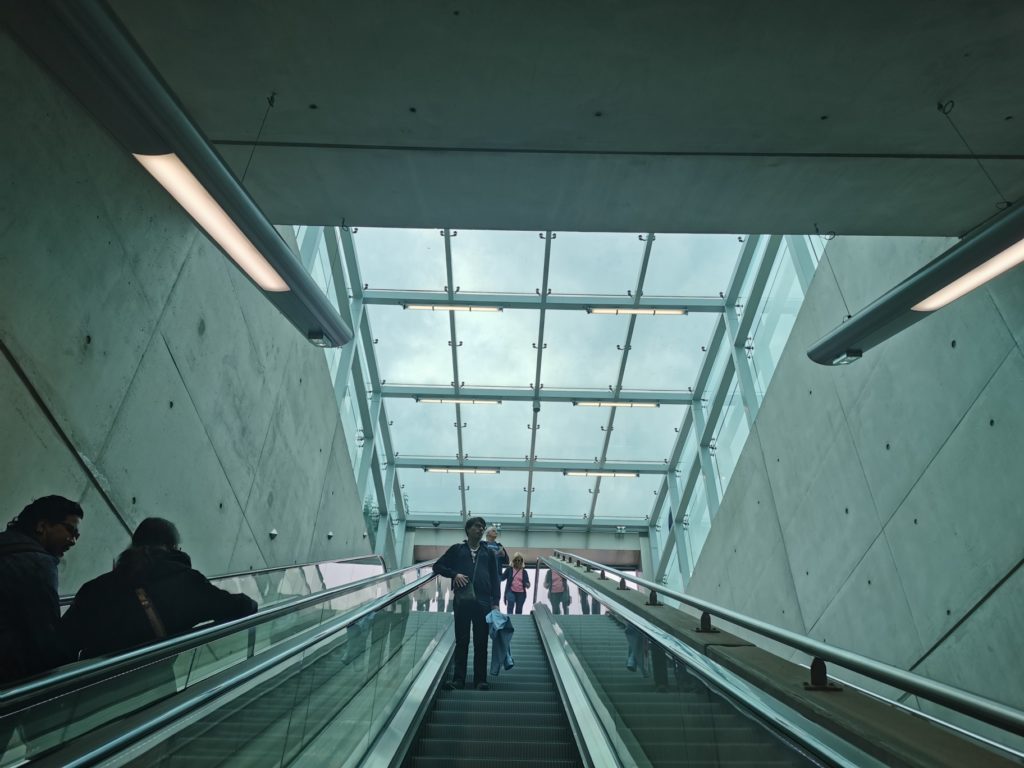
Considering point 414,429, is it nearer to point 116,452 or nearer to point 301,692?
point 116,452

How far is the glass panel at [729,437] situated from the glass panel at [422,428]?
650 cm

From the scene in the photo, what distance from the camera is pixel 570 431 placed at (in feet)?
55.1

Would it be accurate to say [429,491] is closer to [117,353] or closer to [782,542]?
[782,542]

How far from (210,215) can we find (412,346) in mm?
11253

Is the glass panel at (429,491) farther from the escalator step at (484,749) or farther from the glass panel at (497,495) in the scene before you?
the escalator step at (484,749)

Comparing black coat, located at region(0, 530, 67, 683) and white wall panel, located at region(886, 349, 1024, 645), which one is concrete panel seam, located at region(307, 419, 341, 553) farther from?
white wall panel, located at region(886, 349, 1024, 645)

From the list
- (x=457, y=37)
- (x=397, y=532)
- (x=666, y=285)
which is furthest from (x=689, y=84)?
(x=397, y=532)

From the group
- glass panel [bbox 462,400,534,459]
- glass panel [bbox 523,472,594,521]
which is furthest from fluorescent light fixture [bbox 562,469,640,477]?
glass panel [bbox 462,400,534,459]

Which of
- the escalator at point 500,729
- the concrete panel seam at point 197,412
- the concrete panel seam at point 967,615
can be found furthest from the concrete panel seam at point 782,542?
the concrete panel seam at point 197,412

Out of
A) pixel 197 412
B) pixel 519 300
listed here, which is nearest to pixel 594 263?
pixel 519 300

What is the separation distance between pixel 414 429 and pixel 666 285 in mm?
7578

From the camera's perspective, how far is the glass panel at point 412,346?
1435 centimetres

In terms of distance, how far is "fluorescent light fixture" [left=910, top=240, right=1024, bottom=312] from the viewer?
12.8ft

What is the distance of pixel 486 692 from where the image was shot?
5.67 m
